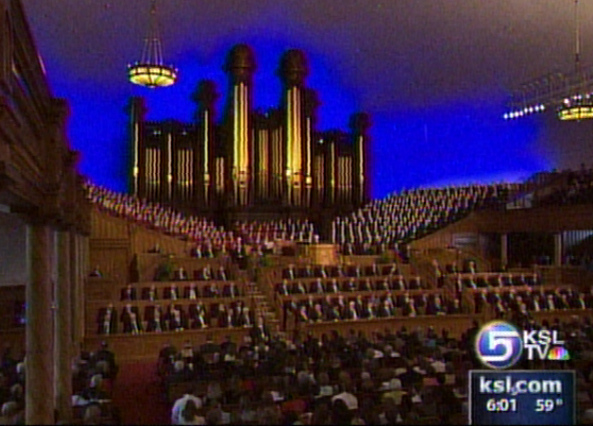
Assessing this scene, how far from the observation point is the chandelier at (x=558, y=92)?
16984 mm

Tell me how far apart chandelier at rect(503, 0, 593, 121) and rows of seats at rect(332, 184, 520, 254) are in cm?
292

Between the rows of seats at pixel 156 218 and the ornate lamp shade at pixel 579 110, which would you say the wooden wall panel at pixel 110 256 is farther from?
the ornate lamp shade at pixel 579 110

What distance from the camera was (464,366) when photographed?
941 cm

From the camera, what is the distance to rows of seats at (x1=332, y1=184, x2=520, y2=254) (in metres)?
21.4

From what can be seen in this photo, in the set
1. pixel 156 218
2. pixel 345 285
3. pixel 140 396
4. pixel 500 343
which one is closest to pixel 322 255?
pixel 345 285

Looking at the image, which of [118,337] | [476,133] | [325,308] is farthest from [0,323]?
[476,133]

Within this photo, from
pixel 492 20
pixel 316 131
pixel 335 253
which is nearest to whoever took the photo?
pixel 492 20

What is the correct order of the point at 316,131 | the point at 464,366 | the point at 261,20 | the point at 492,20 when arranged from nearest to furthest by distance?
the point at 464,366, the point at 492,20, the point at 261,20, the point at 316,131

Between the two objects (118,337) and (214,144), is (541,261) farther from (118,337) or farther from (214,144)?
(118,337)

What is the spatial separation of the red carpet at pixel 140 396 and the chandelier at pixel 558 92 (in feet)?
35.5

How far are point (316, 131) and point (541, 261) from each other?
348 inches

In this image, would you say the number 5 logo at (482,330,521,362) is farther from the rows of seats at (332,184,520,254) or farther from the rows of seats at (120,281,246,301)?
the rows of seats at (332,184,520,254)

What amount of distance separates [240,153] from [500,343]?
18266 millimetres

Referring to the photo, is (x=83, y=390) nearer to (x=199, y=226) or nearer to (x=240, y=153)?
(x=199, y=226)
